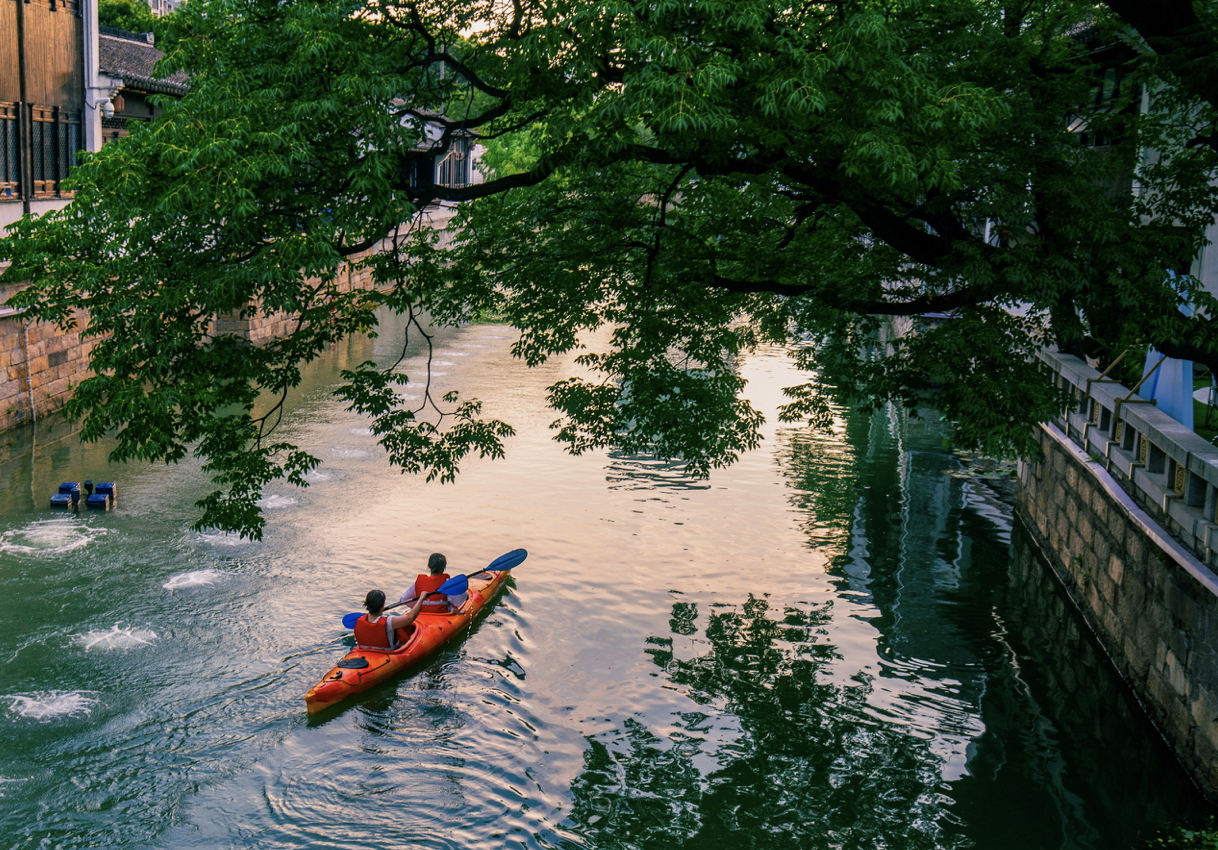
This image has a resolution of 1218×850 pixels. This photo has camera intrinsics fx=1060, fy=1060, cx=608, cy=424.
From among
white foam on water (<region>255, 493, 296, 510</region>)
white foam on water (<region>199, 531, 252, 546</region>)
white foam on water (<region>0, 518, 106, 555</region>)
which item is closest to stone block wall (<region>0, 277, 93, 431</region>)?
white foam on water (<region>0, 518, 106, 555</region>)

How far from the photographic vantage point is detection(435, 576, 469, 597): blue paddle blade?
1330cm

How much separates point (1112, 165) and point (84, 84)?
75.8 ft

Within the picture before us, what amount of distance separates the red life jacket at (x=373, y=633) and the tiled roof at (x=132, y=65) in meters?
17.9

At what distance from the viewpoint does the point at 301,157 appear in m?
7.86

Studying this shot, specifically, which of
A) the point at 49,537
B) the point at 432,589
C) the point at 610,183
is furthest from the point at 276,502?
the point at 610,183

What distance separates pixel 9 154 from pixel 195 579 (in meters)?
12.8

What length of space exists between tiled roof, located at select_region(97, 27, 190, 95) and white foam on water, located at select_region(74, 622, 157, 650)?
16569 mm

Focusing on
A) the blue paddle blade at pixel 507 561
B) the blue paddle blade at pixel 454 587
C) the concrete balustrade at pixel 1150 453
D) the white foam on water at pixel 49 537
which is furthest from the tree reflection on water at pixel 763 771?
the white foam on water at pixel 49 537

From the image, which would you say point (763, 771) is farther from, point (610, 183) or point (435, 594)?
point (610, 183)

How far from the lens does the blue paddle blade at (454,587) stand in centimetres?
1330

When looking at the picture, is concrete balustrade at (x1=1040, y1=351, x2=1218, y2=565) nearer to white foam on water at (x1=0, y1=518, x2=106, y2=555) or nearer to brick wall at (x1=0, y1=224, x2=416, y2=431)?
brick wall at (x1=0, y1=224, x2=416, y2=431)

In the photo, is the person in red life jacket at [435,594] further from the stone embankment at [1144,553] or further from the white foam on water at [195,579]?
the stone embankment at [1144,553]

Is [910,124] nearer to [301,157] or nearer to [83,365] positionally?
[301,157]

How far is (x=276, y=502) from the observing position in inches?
711
